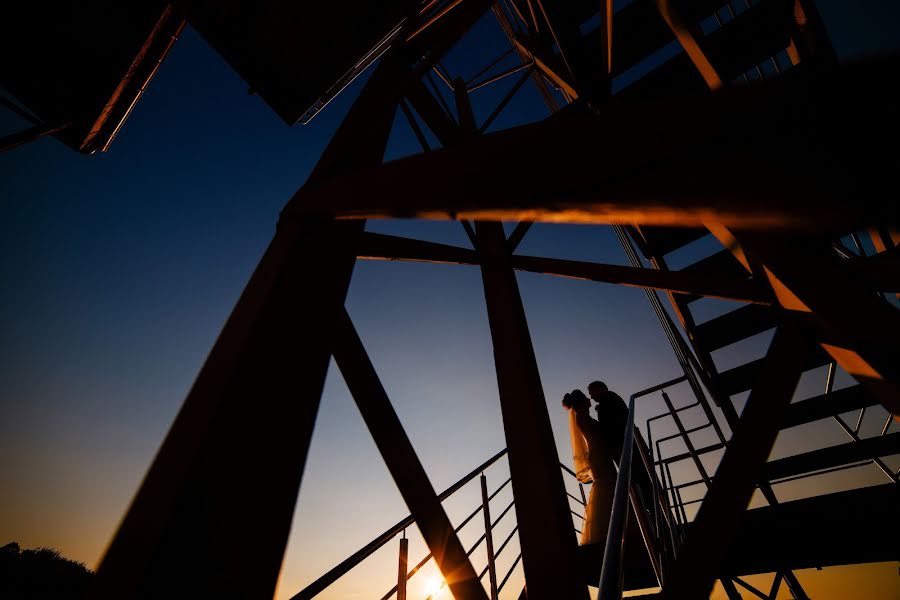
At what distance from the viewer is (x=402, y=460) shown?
1272mm

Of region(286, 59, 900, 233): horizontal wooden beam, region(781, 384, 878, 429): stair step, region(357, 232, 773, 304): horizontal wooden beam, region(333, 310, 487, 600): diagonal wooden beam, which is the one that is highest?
region(781, 384, 878, 429): stair step

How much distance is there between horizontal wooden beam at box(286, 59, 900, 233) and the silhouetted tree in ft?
66.7

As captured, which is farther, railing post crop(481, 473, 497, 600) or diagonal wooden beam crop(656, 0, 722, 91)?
railing post crop(481, 473, 497, 600)

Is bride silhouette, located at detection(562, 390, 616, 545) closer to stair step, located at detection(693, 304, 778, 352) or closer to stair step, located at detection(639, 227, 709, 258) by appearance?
stair step, located at detection(693, 304, 778, 352)

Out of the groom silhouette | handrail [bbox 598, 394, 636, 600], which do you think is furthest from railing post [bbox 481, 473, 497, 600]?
handrail [bbox 598, 394, 636, 600]

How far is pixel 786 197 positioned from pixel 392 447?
1.20 metres

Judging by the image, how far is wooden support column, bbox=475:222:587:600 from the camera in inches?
37.7

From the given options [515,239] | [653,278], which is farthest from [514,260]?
[653,278]

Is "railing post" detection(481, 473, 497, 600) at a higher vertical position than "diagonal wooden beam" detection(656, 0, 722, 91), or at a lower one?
lower

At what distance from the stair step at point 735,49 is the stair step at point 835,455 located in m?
2.98

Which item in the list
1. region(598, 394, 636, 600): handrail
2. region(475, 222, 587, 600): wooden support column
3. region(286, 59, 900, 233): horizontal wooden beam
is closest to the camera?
region(286, 59, 900, 233): horizontal wooden beam

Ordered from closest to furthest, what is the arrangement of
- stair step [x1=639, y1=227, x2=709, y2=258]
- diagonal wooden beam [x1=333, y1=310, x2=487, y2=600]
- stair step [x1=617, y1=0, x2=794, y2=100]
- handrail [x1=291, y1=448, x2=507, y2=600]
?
diagonal wooden beam [x1=333, y1=310, x2=487, y2=600] → handrail [x1=291, y1=448, x2=507, y2=600] → stair step [x1=617, y1=0, x2=794, y2=100] → stair step [x1=639, y1=227, x2=709, y2=258]

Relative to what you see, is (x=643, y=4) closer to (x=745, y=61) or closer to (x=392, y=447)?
(x=745, y=61)

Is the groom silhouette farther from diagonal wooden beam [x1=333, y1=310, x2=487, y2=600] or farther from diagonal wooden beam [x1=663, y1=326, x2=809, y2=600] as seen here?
diagonal wooden beam [x1=333, y1=310, x2=487, y2=600]
